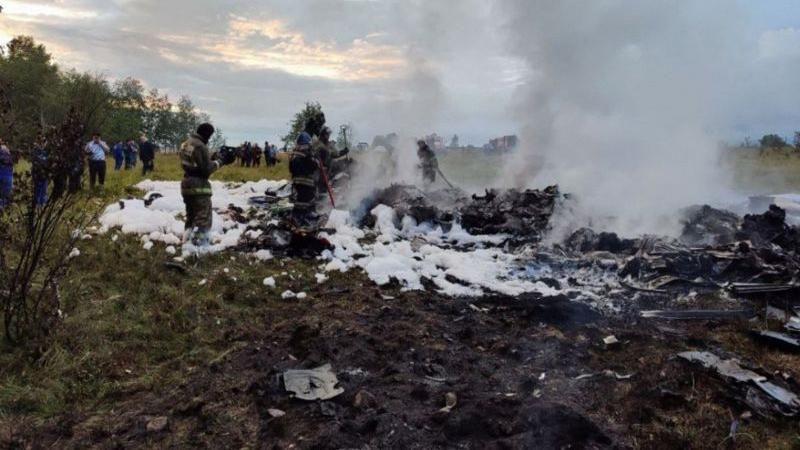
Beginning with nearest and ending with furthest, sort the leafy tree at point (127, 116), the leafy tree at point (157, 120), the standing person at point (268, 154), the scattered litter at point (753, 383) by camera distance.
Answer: the scattered litter at point (753, 383)
the standing person at point (268, 154)
the leafy tree at point (127, 116)
the leafy tree at point (157, 120)

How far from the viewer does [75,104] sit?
4.53m

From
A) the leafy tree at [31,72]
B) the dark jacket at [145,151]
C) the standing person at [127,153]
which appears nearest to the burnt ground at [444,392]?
the dark jacket at [145,151]

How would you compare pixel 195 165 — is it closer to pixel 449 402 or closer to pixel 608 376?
pixel 449 402

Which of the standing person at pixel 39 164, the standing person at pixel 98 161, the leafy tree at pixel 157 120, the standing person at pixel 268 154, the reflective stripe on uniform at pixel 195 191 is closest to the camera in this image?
the standing person at pixel 39 164

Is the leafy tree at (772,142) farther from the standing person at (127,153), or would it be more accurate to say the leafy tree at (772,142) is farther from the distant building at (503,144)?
the standing person at (127,153)

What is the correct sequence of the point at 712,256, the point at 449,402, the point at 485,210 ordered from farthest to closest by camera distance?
the point at 485,210, the point at 712,256, the point at 449,402

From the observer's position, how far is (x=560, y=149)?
1761 cm

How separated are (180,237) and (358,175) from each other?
22.1 feet

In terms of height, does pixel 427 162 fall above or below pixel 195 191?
above

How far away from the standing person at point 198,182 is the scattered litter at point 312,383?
4.45 metres

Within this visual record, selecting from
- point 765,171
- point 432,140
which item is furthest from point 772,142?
point 432,140

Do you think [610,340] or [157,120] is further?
[157,120]

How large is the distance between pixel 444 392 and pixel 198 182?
5499mm

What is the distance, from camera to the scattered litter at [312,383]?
4.06 m
